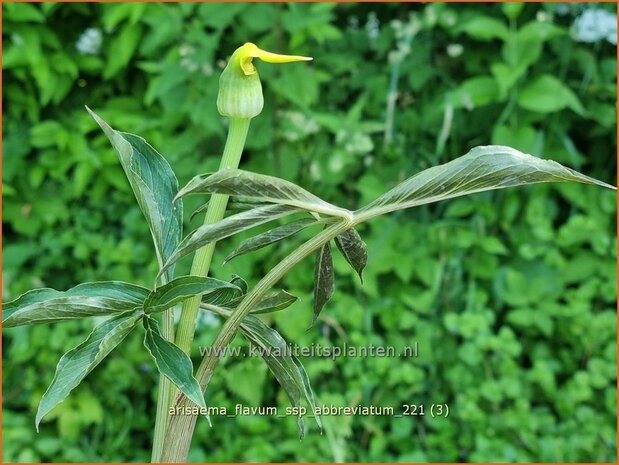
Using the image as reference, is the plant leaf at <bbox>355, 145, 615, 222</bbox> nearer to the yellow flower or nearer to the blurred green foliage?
the yellow flower

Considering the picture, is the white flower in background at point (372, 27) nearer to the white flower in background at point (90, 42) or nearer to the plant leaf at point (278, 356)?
the white flower in background at point (90, 42)

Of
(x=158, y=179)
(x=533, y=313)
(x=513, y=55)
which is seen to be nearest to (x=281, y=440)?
(x=533, y=313)

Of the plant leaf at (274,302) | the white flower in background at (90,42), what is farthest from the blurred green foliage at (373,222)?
the plant leaf at (274,302)

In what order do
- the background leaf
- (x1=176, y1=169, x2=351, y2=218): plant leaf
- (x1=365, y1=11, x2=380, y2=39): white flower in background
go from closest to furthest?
1. (x1=176, y1=169, x2=351, y2=218): plant leaf
2. the background leaf
3. (x1=365, y1=11, x2=380, y2=39): white flower in background

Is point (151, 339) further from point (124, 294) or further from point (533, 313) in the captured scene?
point (533, 313)

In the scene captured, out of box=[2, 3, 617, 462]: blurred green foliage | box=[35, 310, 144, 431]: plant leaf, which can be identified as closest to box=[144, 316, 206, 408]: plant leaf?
box=[35, 310, 144, 431]: plant leaf

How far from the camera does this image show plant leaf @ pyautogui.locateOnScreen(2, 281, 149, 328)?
352 mm

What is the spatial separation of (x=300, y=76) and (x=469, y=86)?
29 centimetres

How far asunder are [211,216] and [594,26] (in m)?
1.20

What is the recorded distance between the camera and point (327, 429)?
1222 millimetres

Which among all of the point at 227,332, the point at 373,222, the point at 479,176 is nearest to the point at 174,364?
the point at 227,332

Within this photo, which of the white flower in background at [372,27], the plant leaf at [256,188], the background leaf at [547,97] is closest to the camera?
the plant leaf at [256,188]

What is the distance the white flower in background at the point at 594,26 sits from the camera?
1368mm

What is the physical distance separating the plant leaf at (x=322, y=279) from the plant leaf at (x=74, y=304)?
0.09 metres
